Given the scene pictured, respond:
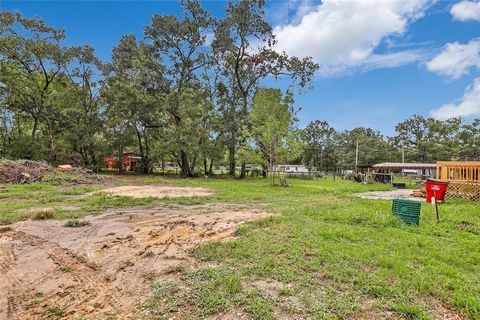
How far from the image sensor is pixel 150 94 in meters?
25.6

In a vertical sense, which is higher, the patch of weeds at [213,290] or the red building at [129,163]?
the red building at [129,163]

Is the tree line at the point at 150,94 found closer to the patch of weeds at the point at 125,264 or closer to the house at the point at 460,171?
the house at the point at 460,171

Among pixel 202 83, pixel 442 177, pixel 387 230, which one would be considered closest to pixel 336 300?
pixel 387 230

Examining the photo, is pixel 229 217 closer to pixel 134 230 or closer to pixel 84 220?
pixel 134 230

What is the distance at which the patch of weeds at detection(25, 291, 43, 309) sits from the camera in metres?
2.82

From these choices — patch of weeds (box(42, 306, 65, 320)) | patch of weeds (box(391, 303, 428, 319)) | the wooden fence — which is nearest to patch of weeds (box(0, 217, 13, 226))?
patch of weeds (box(42, 306, 65, 320))

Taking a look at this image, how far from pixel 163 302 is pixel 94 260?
1791 mm

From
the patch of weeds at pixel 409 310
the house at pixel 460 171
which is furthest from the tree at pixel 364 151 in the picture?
the patch of weeds at pixel 409 310

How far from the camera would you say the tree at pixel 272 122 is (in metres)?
19.0

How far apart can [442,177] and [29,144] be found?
29.0 metres

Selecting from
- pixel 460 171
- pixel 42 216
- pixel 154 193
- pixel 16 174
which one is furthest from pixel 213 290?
pixel 16 174

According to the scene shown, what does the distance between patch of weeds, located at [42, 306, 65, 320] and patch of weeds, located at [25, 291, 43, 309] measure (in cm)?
19

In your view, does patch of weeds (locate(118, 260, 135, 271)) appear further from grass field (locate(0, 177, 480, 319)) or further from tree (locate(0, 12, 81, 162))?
tree (locate(0, 12, 81, 162))

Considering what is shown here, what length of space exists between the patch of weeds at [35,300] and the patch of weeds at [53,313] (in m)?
0.19
